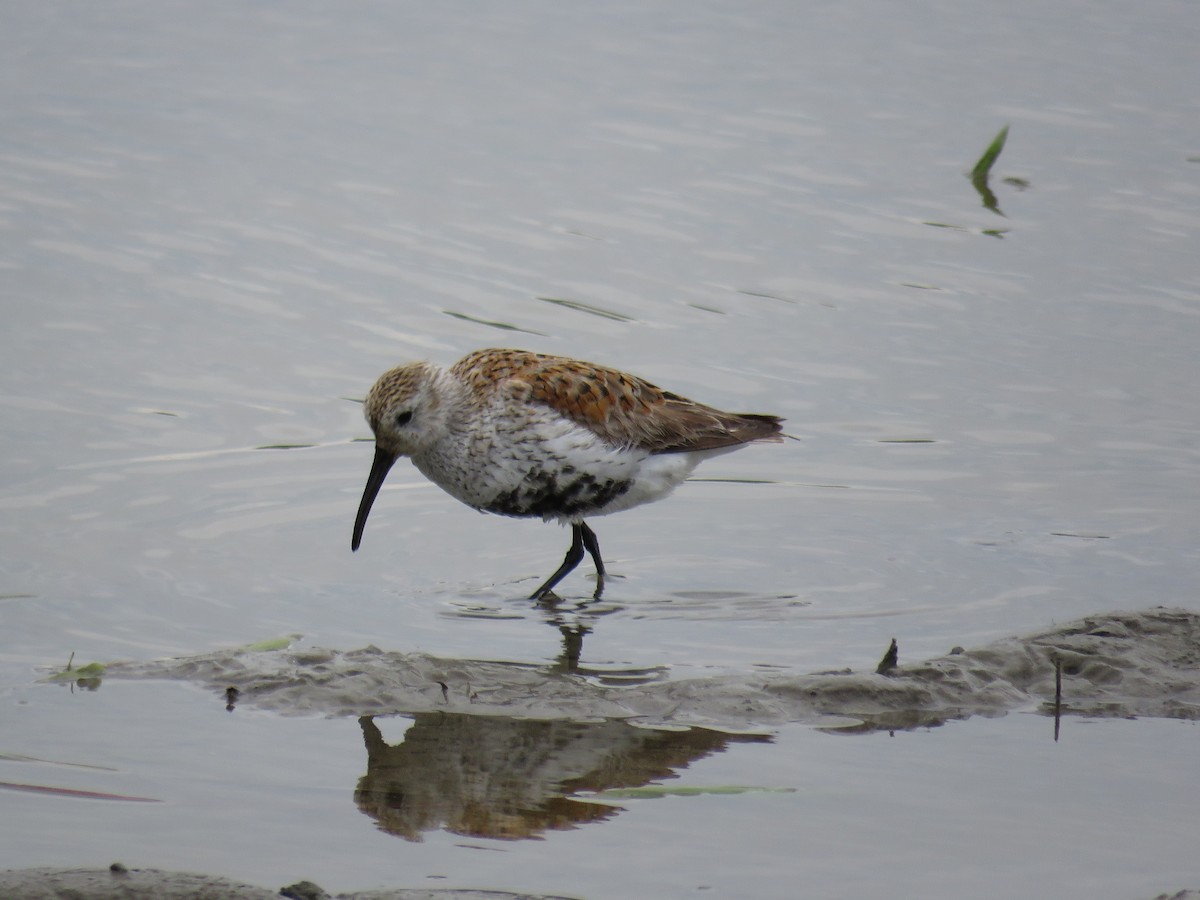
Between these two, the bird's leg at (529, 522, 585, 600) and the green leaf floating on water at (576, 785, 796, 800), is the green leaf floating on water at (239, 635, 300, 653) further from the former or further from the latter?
the green leaf floating on water at (576, 785, 796, 800)

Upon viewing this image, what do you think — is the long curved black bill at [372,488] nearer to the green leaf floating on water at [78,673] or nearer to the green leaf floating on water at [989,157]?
the green leaf floating on water at [78,673]

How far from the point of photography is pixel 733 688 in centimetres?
670

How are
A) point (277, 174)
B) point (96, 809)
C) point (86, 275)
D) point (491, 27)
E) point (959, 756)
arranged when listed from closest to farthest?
point (96, 809), point (959, 756), point (86, 275), point (277, 174), point (491, 27)

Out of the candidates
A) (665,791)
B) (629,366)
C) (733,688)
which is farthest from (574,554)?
(665,791)

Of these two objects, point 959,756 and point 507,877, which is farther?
point 959,756

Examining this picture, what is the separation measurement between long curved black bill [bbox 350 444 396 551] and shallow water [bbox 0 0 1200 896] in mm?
227

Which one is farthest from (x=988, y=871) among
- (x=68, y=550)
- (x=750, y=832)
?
(x=68, y=550)

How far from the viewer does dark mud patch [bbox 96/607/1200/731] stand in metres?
6.48

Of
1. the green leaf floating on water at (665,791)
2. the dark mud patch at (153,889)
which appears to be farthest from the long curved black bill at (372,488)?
the dark mud patch at (153,889)

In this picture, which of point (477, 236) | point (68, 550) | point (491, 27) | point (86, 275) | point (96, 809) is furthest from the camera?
point (491, 27)

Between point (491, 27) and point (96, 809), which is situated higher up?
point (491, 27)

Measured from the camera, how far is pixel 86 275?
1202 centimetres

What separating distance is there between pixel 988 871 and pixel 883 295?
745 cm

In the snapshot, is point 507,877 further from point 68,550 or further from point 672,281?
point 672,281
